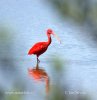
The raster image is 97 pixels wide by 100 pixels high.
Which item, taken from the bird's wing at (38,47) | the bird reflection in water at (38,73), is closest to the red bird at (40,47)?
the bird's wing at (38,47)

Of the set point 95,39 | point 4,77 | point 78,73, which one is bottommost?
point 78,73

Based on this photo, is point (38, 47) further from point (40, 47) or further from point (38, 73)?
point (38, 73)

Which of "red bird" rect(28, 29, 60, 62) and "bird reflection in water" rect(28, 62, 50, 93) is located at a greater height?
"red bird" rect(28, 29, 60, 62)

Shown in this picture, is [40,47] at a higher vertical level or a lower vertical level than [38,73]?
higher

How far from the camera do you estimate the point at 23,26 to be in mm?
6285

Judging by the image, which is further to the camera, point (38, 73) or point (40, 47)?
point (40, 47)

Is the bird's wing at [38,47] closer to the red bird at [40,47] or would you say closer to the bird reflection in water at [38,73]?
the red bird at [40,47]

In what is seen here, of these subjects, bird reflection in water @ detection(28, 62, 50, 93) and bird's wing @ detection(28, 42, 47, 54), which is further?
bird's wing @ detection(28, 42, 47, 54)

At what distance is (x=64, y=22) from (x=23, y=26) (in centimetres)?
498

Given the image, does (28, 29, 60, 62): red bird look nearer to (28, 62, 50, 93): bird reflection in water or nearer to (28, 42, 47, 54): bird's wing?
(28, 42, 47, 54): bird's wing

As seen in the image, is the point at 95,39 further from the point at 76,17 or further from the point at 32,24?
the point at 32,24

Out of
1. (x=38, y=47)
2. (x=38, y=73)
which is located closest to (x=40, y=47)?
(x=38, y=47)

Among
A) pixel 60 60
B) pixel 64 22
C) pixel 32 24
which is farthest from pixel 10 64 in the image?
pixel 32 24

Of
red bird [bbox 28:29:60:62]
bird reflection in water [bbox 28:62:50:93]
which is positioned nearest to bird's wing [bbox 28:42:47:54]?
red bird [bbox 28:29:60:62]
